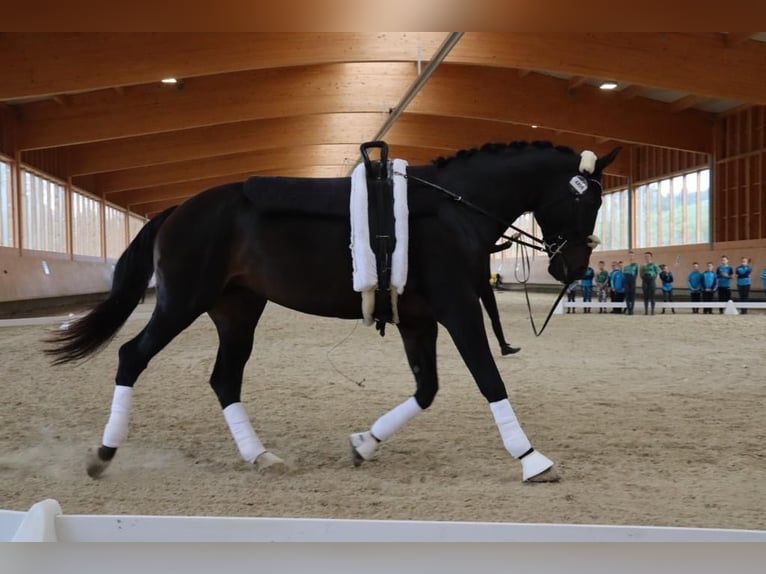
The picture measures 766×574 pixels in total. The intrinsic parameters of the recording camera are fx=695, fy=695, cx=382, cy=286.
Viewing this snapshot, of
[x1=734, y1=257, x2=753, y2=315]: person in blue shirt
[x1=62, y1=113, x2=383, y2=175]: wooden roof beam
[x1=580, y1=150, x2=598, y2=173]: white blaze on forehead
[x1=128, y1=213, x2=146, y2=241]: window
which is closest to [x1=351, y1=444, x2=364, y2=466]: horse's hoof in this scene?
[x1=580, y1=150, x2=598, y2=173]: white blaze on forehead

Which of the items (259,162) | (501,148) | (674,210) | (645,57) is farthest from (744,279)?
(259,162)

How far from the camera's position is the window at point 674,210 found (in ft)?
73.3

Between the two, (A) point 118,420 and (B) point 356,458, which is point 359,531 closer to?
(B) point 356,458

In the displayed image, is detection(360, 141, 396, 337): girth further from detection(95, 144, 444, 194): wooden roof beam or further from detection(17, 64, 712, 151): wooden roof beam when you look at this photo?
detection(95, 144, 444, 194): wooden roof beam

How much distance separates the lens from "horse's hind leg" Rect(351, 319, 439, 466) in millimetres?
3672

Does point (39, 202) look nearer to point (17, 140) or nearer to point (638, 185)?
point (17, 140)

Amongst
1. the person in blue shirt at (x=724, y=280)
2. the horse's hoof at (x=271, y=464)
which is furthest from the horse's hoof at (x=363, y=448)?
the person in blue shirt at (x=724, y=280)

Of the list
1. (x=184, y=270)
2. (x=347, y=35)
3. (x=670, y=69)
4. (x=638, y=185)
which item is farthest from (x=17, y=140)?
(x=638, y=185)

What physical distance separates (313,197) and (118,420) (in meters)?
1.53

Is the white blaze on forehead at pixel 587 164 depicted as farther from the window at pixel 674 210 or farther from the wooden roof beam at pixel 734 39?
the window at pixel 674 210

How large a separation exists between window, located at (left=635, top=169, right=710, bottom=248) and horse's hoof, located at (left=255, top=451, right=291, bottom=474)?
2124 cm

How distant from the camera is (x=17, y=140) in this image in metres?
17.7

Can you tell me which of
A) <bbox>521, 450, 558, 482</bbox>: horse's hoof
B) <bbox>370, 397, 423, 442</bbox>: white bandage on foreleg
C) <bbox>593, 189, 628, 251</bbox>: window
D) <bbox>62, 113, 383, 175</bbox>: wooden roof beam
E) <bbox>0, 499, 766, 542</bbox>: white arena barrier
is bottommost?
<bbox>521, 450, 558, 482</bbox>: horse's hoof

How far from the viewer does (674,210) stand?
938 inches
